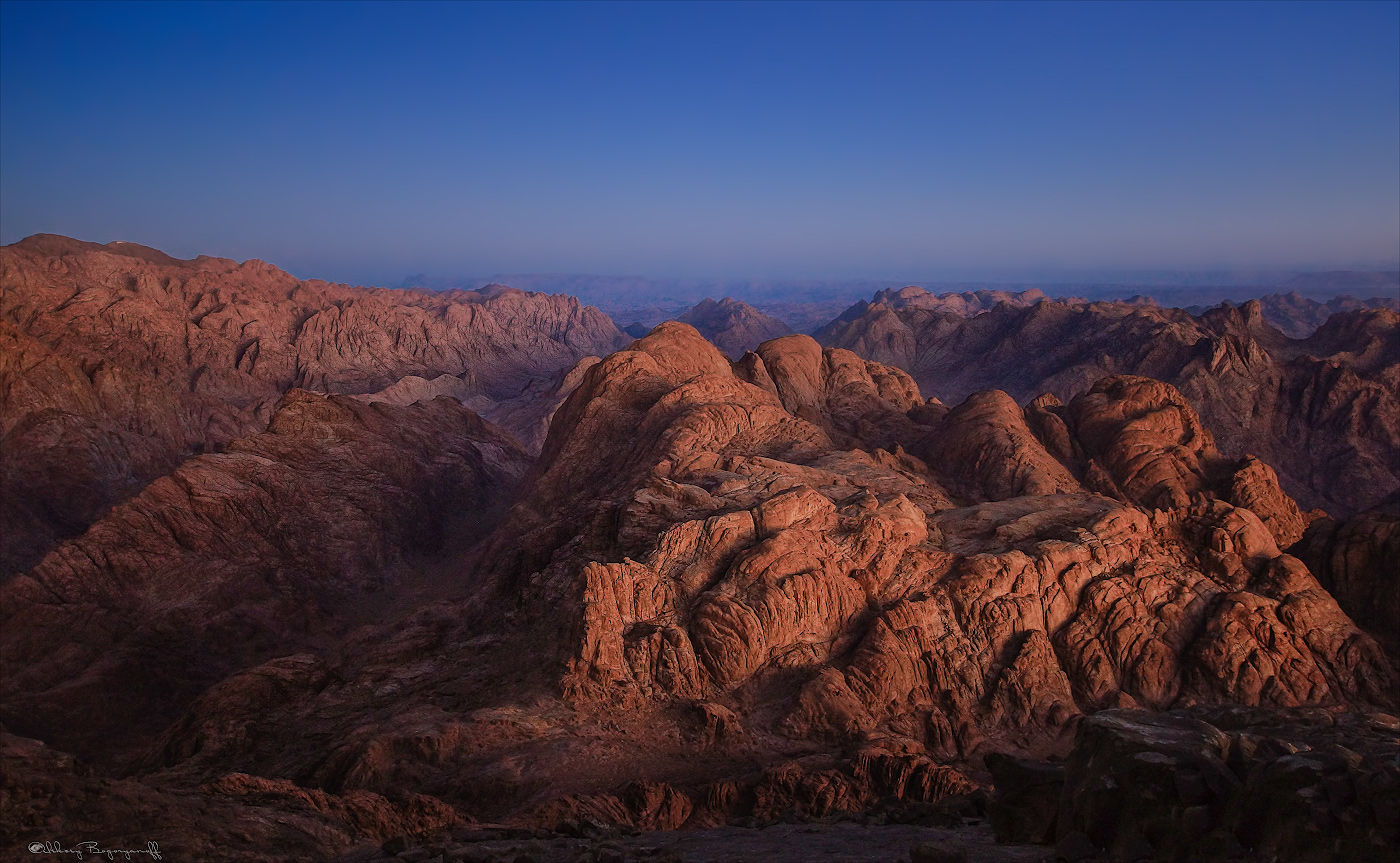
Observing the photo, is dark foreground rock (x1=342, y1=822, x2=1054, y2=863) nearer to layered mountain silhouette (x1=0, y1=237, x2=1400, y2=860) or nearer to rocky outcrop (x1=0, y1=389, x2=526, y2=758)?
layered mountain silhouette (x1=0, y1=237, x2=1400, y2=860)

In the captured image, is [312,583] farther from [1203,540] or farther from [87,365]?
[1203,540]

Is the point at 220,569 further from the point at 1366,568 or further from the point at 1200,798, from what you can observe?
the point at 1366,568

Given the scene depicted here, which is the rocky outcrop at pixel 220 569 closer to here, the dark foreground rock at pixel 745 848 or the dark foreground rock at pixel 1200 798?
the dark foreground rock at pixel 745 848

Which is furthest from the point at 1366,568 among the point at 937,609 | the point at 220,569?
the point at 220,569

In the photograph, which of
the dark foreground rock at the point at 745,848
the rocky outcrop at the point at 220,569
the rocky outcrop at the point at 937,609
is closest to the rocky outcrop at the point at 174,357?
the rocky outcrop at the point at 220,569

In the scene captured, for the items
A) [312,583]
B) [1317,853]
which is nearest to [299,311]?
[312,583]

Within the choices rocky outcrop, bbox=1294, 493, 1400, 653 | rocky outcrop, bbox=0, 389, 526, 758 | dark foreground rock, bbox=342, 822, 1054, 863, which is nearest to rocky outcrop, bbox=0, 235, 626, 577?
rocky outcrop, bbox=0, 389, 526, 758
